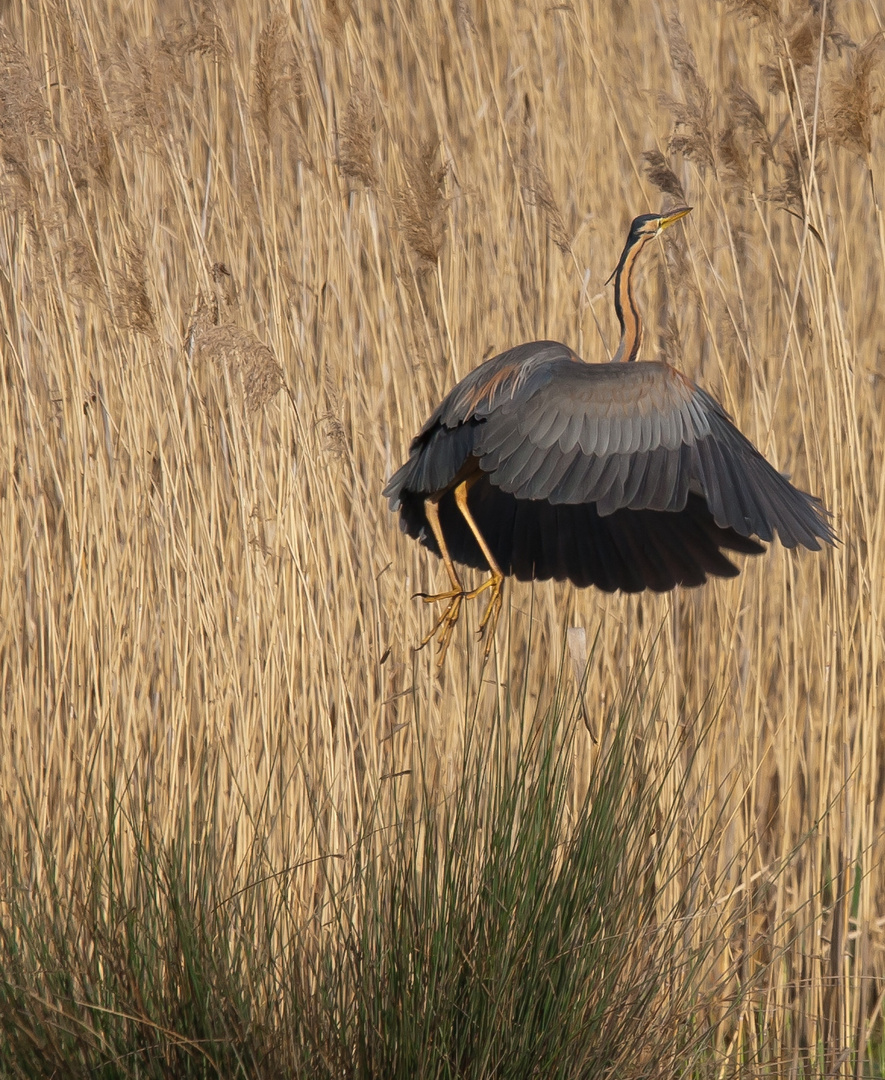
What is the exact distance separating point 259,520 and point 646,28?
1.49 metres

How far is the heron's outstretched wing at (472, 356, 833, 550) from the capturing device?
1.81m

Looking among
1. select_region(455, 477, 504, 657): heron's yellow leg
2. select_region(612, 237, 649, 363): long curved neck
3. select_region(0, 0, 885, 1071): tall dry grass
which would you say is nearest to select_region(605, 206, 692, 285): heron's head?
select_region(612, 237, 649, 363): long curved neck

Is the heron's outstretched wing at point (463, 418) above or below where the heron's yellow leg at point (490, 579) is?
above

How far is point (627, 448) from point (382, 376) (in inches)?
37.0

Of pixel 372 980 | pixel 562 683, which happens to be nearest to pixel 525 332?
pixel 562 683

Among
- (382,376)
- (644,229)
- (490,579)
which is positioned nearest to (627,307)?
(644,229)

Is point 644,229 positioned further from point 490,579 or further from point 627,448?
point 490,579

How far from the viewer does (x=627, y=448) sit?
1.89m

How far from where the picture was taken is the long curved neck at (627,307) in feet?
6.82

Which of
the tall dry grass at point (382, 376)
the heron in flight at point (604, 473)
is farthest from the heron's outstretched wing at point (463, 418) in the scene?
the tall dry grass at point (382, 376)

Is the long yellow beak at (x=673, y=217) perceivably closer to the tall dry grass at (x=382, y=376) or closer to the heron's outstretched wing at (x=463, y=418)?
the tall dry grass at (x=382, y=376)

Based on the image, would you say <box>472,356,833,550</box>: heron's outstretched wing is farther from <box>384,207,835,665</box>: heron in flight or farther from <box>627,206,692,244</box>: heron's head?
<box>627,206,692,244</box>: heron's head

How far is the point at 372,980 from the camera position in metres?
1.71

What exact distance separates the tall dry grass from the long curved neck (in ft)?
0.87
